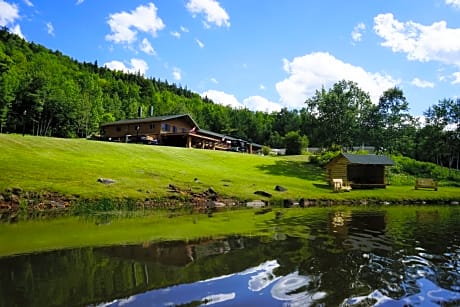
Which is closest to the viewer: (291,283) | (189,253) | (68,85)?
(291,283)

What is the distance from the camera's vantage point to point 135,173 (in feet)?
116

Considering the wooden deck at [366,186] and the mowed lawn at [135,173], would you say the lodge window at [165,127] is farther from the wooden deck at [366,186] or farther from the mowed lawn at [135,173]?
the wooden deck at [366,186]

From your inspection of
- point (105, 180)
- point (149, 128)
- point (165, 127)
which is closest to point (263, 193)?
point (105, 180)

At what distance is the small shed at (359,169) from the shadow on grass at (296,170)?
143 inches

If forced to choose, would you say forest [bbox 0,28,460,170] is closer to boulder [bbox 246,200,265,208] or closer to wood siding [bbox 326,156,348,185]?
wood siding [bbox 326,156,348,185]

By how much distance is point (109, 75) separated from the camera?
586ft

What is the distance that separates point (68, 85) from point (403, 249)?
9648 cm

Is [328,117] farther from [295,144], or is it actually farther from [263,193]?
[263,193]

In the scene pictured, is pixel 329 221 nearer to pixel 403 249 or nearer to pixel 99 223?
pixel 403 249

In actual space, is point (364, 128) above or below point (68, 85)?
below

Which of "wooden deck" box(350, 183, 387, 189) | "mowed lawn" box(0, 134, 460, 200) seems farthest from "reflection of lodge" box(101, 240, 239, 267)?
"wooden deck" box(350, 183, 387, 189)

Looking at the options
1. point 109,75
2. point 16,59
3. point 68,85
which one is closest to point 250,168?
point 68,85

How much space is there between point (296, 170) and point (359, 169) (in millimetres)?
9157

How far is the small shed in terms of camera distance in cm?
4544
